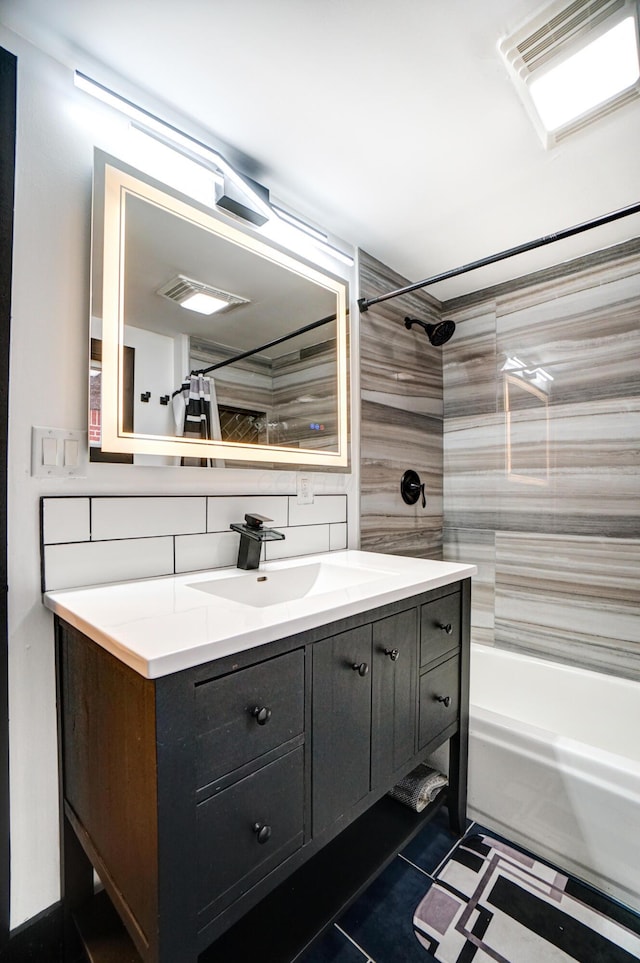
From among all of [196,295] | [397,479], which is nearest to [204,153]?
[196,295]

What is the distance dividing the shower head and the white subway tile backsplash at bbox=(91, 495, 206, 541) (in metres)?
1.52

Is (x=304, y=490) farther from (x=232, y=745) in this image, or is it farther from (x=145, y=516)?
(x=232, y=745)

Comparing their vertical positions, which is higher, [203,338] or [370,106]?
[370,106]

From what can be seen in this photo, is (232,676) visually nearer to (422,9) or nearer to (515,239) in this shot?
(422,9)

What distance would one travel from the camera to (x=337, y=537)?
5.95ft

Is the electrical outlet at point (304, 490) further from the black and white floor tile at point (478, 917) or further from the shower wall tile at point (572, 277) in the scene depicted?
the shower wall tile at point (572, 277)

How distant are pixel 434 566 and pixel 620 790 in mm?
780

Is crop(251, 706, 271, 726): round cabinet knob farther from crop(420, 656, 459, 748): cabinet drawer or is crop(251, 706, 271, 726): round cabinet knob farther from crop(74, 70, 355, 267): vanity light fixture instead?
crop(74, 70, 355, 267): vanity light fixture

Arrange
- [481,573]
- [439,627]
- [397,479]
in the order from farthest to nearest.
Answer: [481,573] < [397,479] < [439,627]

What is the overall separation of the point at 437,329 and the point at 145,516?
1.75m

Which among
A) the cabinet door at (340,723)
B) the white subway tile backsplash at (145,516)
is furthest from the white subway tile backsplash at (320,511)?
the cabinet door at (340,723)

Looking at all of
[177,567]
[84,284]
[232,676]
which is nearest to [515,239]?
[84,284]

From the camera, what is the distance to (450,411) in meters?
2.52

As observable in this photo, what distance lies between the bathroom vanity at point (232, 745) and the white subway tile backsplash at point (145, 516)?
15cm
